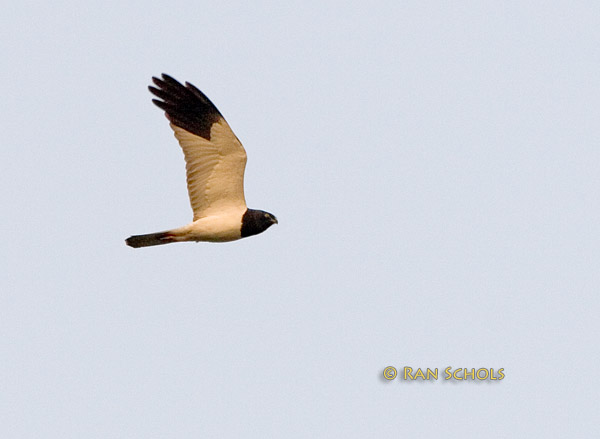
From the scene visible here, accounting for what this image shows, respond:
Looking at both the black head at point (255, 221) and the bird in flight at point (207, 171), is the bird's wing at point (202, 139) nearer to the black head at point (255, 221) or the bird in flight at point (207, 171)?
the bird in flight at point (207, 171)

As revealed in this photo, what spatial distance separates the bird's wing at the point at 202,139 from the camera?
44.2 ft

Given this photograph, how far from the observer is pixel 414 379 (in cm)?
1393

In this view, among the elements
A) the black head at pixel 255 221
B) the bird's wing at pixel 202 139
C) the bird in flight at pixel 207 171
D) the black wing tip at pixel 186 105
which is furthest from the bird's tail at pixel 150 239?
the black wing tip at pixel 186 105

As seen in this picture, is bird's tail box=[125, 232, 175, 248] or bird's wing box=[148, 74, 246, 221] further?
bird's tail box=[125, 232, 175, 248]

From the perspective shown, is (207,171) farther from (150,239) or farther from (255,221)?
(150,239)

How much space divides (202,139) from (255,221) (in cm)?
155

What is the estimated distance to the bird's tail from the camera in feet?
45.0

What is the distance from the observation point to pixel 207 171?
13.7 meters

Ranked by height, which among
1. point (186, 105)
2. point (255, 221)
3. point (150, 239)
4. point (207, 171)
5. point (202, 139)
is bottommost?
point (150, 239)

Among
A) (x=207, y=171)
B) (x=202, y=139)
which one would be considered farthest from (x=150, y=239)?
(x=202, y=139)

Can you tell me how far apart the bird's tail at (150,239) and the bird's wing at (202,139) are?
779mm

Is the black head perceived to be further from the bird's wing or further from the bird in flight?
the bird's wing

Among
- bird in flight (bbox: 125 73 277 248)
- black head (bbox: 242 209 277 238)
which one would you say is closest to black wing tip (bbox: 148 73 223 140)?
bird in flight (bbox: 125 73 277 248)

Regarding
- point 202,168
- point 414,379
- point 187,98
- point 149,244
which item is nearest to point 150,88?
point 187,98
